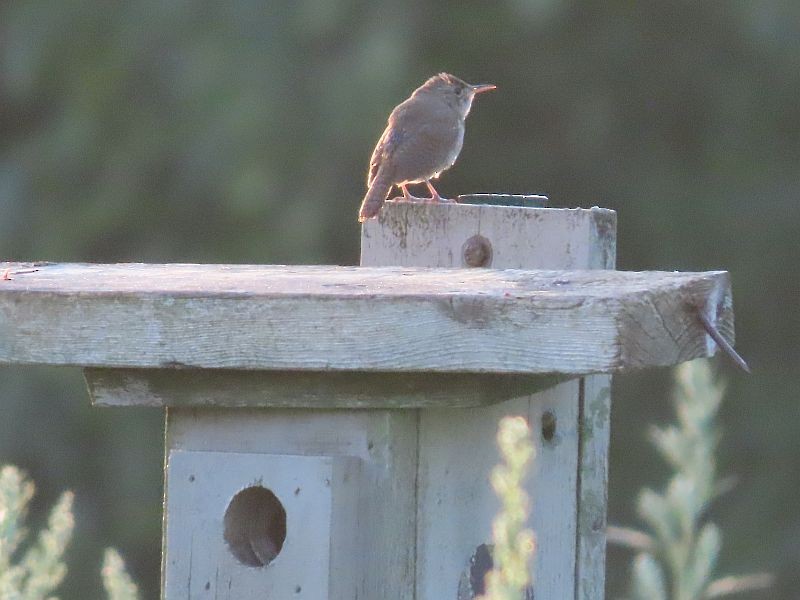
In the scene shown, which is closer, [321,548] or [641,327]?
[641,327]

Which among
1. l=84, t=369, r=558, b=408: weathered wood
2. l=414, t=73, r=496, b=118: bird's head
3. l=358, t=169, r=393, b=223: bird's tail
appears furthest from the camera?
l=414, t=73, r=496, b=118: bird's head

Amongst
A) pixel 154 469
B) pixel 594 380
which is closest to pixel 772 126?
pixel 154 469

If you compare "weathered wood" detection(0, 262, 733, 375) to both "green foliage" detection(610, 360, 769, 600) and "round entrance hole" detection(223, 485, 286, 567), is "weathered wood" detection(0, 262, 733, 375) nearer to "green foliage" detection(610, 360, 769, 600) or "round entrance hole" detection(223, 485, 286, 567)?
"round entrance hole" detection(223, 485, 286, 567)

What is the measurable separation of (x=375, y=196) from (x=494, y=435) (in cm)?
158

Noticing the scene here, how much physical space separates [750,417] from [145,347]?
7.38 metres

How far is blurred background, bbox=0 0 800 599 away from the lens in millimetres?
7836

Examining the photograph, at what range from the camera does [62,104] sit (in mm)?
8984

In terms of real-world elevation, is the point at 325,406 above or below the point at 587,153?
below

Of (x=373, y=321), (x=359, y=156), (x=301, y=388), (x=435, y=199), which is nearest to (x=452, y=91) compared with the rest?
(x=435, y=199)

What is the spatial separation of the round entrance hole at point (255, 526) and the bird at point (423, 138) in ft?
6.82

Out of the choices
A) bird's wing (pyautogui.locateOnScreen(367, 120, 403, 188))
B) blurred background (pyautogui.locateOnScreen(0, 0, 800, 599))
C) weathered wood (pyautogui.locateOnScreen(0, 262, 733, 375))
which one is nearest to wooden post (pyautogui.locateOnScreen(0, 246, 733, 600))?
weathered wood (pyautogui.locateOnScreen(0, 262, 733, 375))

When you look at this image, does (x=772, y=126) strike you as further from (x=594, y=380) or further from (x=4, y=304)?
(x=4, y=304)

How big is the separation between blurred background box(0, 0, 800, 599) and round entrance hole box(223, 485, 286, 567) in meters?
4.97

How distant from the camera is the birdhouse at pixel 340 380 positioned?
6.78ft
